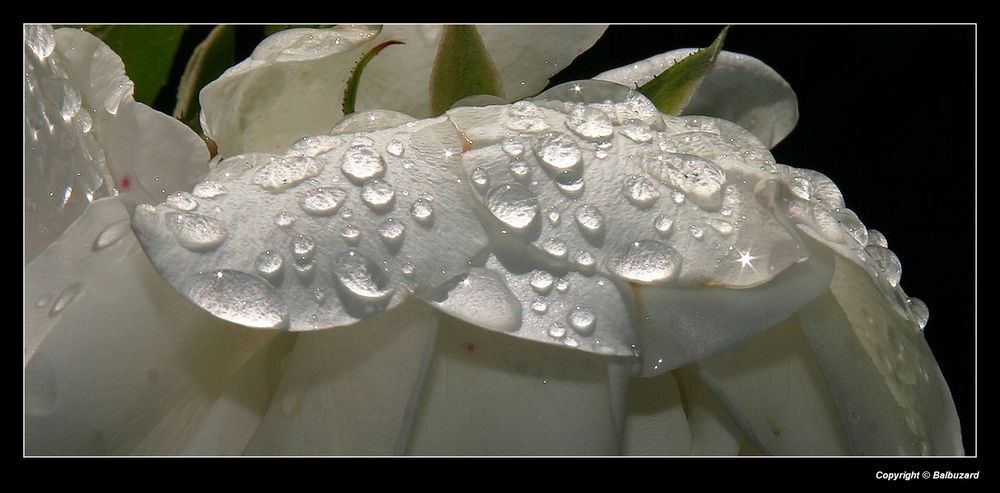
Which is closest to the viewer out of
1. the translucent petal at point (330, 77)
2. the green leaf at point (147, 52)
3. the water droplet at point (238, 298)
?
the water droplet at point (238, 298)

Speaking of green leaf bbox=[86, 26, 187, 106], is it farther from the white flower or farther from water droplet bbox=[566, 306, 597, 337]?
water droplet bbox=[566, 306, 597, 337]

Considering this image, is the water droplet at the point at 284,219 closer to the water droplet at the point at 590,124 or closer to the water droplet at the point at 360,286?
the water droplet at the point at 360,286

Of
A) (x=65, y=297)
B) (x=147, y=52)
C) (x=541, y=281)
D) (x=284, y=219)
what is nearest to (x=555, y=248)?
(x=541, y=281)

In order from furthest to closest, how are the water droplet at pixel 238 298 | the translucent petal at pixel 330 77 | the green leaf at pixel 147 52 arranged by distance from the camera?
the green leaf at pixel 147 52 → the translucent petal at pixel 330 77 → the water droplet at pixel 238 298

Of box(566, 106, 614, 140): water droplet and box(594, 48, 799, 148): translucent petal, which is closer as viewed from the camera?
box(566, 106, 614, 140): water droplet

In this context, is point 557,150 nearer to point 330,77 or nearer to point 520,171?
point 520,171

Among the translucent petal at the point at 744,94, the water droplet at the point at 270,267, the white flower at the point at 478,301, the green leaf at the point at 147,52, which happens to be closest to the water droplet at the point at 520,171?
the white flower at the point at 478,301

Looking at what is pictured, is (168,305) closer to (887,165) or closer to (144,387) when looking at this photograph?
(144,387)

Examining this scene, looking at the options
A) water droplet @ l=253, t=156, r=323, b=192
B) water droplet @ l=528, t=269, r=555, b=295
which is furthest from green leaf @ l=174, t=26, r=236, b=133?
water droplet @ l=528, t=269, r=555, b=295
